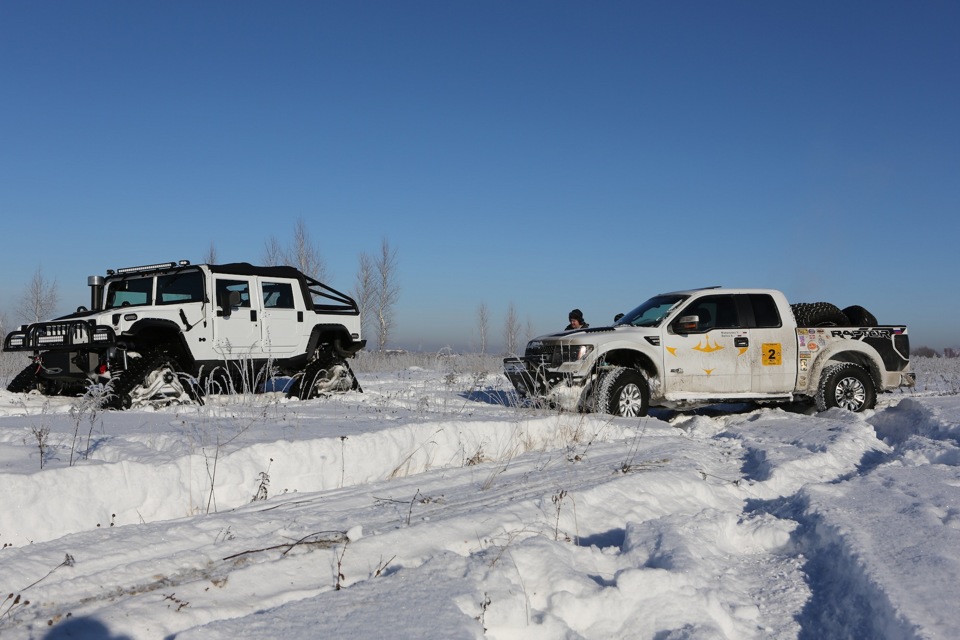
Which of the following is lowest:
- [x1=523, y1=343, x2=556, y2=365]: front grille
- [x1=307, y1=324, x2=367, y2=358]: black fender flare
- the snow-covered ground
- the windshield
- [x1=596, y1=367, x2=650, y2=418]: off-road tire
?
the snow-covered ground

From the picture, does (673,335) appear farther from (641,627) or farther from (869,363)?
(641,627)

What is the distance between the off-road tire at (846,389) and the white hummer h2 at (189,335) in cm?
699

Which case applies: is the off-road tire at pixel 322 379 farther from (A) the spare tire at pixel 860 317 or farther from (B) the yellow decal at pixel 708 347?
(A) the spare tire at pixel 860 317

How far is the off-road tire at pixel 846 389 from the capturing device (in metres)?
10.1

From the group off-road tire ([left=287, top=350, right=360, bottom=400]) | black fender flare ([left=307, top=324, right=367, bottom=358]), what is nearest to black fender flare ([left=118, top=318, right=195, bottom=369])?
off-road tire ([left=287, top=350, right=360, bottom=400])

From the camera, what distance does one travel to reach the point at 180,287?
10.3m

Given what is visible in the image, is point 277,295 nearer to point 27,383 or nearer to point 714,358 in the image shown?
point 27,383

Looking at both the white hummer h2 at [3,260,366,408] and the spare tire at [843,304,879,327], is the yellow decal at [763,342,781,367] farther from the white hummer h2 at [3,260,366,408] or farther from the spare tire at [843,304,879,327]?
the white hummer h2 at [3,260,366,408]

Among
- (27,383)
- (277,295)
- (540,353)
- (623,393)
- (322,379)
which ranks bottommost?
(623,393)

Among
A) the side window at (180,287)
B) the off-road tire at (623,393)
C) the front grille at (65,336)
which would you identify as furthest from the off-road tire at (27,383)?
the off-road tire at (623,393)

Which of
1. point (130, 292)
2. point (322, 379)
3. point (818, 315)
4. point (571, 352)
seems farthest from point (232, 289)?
point (818, 315)

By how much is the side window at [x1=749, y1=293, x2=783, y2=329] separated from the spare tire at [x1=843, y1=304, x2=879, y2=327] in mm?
1708

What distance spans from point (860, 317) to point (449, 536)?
9449 mm

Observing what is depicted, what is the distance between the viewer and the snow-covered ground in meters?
2.82
